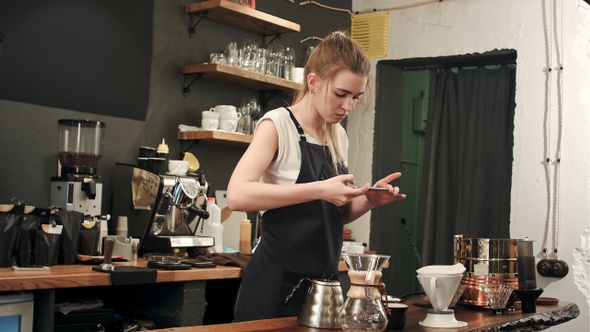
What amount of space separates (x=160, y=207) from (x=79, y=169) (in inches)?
18.4

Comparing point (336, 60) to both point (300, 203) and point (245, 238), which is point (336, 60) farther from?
point (245, 238)

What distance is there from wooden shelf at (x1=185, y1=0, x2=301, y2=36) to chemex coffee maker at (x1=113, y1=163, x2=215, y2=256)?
3.31 feet

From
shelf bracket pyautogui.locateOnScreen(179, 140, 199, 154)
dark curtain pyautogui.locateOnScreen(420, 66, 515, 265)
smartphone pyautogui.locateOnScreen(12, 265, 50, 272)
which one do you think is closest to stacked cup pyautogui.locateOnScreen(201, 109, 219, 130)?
shelf bracket pyautogui.locateOnScreen(179, 140, 199, 154)

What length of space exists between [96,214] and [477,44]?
275 cm

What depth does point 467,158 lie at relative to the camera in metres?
5.23

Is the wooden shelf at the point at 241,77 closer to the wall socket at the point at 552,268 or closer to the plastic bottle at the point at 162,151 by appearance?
the plastic bottle at the point at 162,151

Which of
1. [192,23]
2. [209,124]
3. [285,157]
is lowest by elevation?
[285,157]

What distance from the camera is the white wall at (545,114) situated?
4406 millimetres

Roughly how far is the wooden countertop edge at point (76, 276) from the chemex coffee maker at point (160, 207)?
227 mm

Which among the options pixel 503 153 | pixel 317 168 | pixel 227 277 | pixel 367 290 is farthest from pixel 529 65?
pixel 367 290

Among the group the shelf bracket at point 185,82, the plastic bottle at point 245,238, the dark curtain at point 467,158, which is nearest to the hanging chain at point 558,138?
the dark curtain at point 467,158

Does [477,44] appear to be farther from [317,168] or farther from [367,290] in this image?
[367,290]

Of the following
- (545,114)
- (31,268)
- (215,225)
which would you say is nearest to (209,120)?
(215,225)

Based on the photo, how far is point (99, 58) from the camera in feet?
13.1
